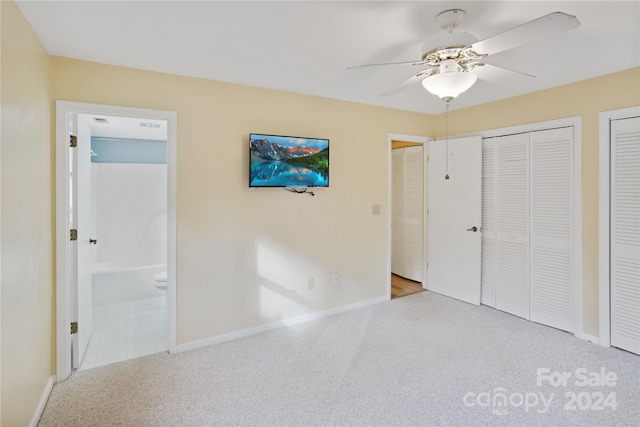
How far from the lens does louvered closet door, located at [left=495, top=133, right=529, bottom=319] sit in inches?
135

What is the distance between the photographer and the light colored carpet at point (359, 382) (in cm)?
199

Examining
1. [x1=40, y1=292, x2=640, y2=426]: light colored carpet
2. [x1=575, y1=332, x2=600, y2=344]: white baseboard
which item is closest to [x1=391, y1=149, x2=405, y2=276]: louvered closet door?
[x1=40, y1=292, x2=640, y2=426]: light colored carpet

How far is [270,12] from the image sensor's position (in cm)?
180

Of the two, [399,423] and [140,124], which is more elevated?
[140,124]

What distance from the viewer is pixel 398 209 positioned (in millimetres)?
4945

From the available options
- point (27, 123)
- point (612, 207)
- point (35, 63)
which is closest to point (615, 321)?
point (612, 207)

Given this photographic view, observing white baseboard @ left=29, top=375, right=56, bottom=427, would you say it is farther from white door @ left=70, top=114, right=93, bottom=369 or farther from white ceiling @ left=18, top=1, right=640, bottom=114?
white ceiling @ left=18, top=1, right=640, bottom=114

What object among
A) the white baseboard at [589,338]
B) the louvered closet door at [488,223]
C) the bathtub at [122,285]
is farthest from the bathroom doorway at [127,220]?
the white baseboard at [589,338]

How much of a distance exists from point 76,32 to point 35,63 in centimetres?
30

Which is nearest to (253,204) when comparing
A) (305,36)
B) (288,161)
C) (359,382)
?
(288,161)

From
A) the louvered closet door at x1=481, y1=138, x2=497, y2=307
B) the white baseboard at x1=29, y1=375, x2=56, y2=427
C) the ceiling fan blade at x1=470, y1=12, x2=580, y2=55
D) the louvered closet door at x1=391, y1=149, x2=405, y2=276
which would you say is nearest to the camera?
the ceiling fan blade at x1=470, y1=12, x2=580, y2=55

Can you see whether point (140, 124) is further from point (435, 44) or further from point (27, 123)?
point (435, 44)

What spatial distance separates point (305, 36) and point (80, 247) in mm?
2369

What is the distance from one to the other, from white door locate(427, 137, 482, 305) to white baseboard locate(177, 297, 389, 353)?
0.86 metres
